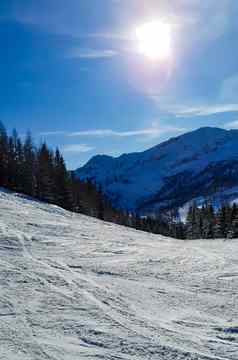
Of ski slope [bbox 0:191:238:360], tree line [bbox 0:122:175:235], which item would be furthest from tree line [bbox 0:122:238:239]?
ski slope [bbox 0:191:238:360]

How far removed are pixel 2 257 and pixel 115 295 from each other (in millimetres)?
5366

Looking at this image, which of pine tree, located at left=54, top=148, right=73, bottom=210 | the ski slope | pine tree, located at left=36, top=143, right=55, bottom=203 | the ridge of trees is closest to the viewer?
the ski slope

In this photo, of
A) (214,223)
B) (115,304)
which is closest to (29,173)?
(214,223)

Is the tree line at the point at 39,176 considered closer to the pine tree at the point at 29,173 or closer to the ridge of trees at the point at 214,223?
the pine tree at the point at 29,173

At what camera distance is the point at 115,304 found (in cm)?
825

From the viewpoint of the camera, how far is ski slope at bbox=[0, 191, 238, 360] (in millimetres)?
6066

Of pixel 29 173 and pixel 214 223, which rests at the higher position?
pixel 29 173

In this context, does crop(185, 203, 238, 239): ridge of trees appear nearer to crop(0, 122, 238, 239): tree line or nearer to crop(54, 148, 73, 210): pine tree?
crop(0, 122, 238, 239): tree line

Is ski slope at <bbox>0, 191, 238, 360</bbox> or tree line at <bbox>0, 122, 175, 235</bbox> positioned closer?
ski slope at <bbox>0, 191, 238, 360</bbox>

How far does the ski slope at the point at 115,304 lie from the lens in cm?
607

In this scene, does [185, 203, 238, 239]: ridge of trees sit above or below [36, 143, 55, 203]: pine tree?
below

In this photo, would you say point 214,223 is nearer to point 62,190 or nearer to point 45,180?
point 62,190

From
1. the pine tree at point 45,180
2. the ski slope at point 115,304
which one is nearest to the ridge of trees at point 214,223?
the pine tree at point 45,180

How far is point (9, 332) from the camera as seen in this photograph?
21.4ft
